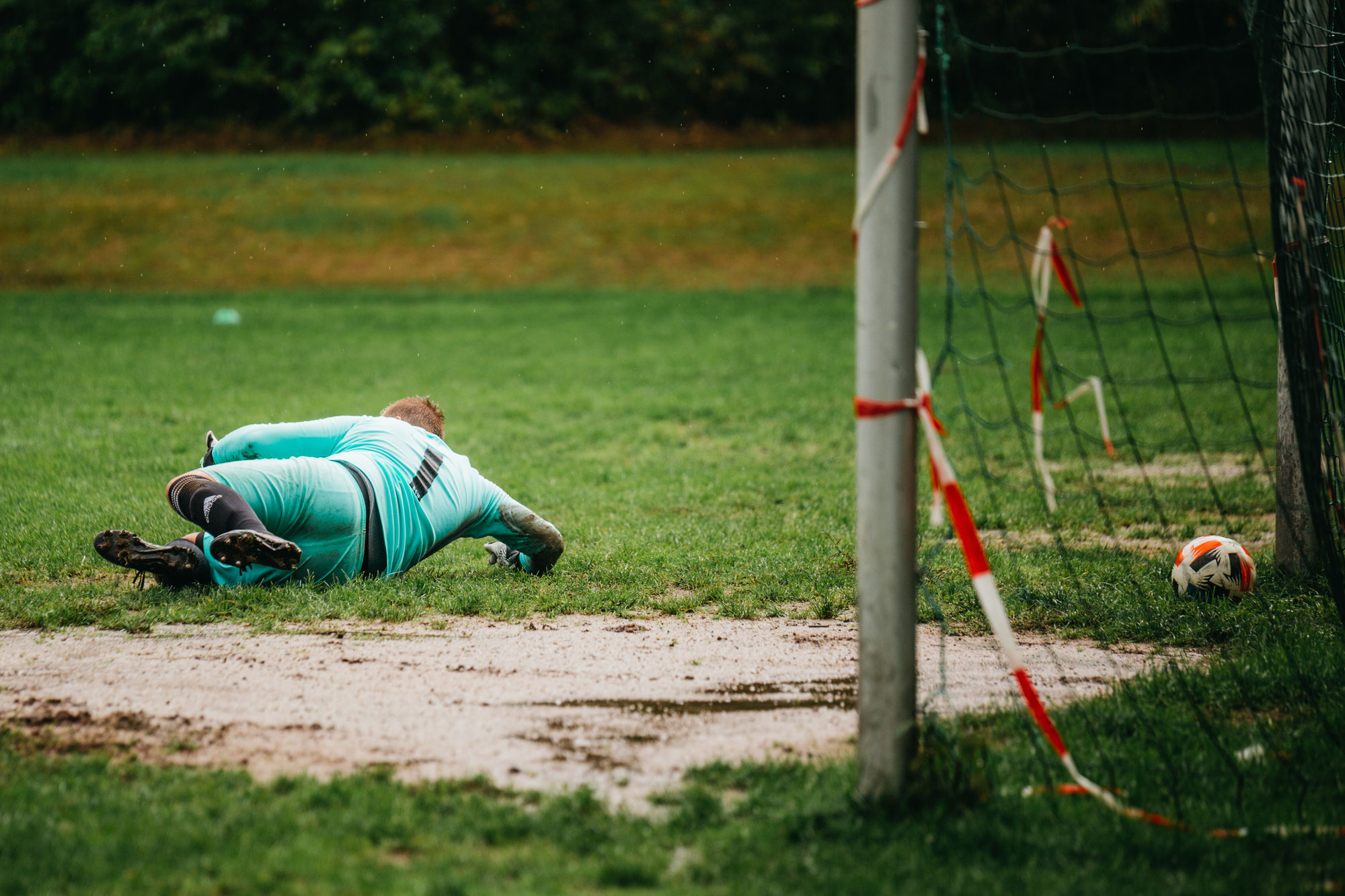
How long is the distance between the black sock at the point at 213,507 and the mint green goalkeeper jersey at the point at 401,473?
436mm

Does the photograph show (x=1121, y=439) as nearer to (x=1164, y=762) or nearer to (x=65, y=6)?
(x=1164, y=762)

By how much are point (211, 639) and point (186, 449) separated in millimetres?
4890

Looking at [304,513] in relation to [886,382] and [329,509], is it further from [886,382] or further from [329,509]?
[886,382]

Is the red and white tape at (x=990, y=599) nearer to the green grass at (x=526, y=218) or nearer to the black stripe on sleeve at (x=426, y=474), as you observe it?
the black stripe on sleeve at (x=426, y=474)

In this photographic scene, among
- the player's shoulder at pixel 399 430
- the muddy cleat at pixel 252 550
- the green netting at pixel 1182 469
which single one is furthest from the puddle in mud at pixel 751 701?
the player's shoulder at pixel 399 430

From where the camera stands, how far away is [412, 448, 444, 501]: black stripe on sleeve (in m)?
5.21

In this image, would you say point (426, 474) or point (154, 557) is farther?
point (426, 474)

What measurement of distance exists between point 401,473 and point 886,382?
2829 millimetres

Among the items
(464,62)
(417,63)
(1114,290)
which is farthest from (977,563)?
(464,62)

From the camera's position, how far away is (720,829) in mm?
3039

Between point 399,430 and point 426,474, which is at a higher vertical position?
point 399,430

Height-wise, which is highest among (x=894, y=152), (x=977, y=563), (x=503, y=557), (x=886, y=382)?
(x=894, y=152)

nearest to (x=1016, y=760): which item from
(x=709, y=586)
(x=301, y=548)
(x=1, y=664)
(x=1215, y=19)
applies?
(x=709, y=586)

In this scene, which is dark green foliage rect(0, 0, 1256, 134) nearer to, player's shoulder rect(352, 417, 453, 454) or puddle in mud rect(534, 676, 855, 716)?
player's shoulder rect(352, 417, 453, 454)
